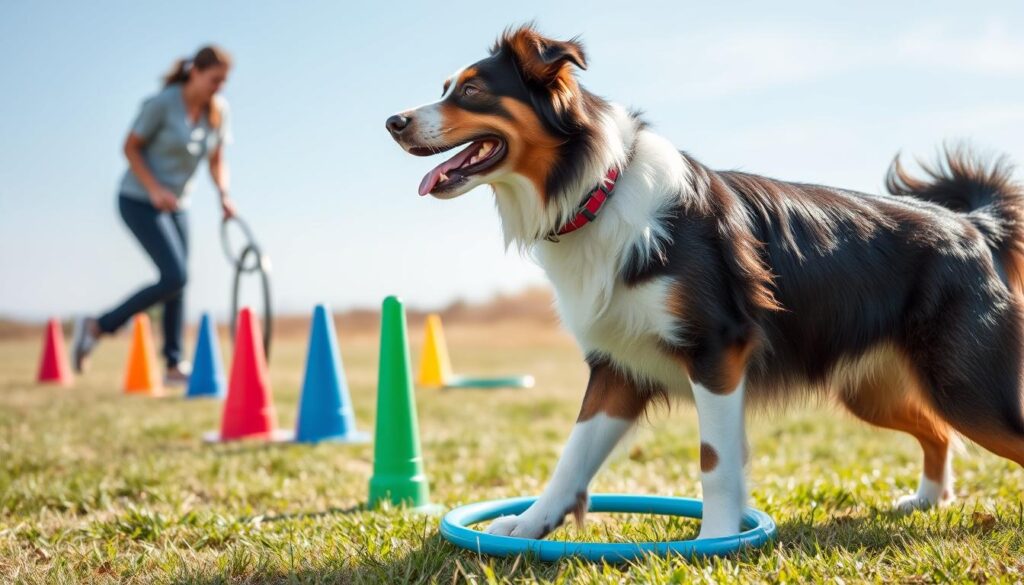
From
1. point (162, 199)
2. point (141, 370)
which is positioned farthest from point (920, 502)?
point (141, 370)

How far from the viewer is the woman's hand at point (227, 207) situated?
773cm

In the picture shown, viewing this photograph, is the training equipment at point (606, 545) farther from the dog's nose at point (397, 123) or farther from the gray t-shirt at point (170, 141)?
the gray t-shirt at point (170, 141)

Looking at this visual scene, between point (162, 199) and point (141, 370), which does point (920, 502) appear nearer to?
point (162, 199)

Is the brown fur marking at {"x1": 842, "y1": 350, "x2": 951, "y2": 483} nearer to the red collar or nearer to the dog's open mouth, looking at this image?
the red collar

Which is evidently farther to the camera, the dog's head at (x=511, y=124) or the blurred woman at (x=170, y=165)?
the blurred woman at (x=170, y=165)

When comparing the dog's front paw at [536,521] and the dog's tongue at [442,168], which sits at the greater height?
the dog's tongue at [442,168]

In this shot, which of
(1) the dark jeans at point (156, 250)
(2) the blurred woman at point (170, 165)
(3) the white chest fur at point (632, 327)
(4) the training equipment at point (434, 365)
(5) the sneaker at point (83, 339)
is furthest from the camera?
(4) the training equipment at point (434, 365)

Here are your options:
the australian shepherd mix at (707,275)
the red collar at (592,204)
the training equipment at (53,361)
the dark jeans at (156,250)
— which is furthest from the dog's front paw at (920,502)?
the training equipment at (53,361)

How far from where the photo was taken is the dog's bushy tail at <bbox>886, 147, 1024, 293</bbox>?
11.7 ft

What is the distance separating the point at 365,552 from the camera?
3.04 metres

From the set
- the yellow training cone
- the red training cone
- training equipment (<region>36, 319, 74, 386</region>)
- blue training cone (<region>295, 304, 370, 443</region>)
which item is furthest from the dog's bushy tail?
training equipment (<region>36, 319, 74, 386</region>)

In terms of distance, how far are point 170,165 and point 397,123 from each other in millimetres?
5272

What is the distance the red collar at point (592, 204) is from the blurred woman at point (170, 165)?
5.13m

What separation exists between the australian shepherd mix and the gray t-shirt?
5032 mm
